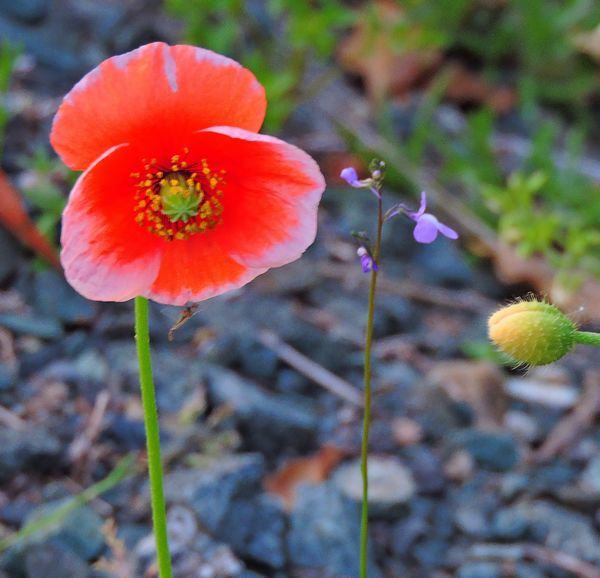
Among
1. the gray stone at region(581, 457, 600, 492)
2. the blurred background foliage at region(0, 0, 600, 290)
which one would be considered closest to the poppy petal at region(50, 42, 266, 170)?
the gray stone at region(581, 457, 600, 492)

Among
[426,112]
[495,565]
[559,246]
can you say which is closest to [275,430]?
[495,565]

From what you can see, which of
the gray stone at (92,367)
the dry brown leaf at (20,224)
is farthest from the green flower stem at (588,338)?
the dry brown leaf at (20,224)

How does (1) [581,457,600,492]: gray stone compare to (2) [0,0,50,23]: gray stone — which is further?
(2) [0,0,50,23]: gray stone

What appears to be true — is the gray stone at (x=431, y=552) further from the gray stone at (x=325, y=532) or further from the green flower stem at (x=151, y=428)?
the green flower stem at (x=151, y=428)

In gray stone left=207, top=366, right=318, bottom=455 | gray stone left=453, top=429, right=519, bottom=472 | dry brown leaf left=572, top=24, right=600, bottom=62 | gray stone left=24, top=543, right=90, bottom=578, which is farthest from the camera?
dry brown leaf left=572, top=24, right=600, bottom=62

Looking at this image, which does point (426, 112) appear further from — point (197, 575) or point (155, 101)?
point (155, 101)

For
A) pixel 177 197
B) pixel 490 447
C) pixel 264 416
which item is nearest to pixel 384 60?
pixel 490 447

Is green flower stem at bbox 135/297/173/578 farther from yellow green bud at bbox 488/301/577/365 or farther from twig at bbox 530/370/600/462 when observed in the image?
twig at bbox 530/370/600/462
